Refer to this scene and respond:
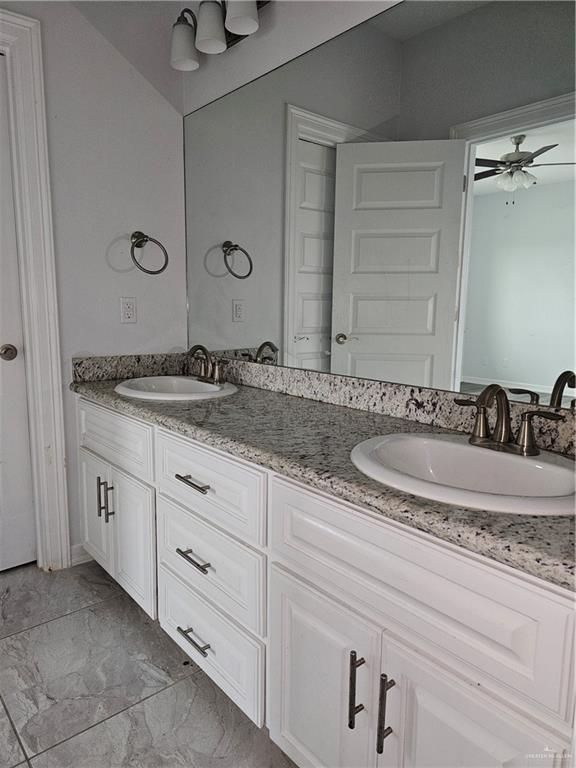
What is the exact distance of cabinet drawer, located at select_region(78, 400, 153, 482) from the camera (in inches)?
63.6

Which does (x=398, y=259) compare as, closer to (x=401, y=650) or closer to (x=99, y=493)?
(x=401, y=650)

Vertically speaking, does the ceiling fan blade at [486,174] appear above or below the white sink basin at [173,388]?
above

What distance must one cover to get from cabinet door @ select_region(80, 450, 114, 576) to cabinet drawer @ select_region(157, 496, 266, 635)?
433mm

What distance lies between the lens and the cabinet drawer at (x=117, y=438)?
5.30ft

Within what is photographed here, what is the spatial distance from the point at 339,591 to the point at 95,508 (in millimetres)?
1320

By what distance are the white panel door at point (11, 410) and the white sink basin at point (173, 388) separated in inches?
16.7

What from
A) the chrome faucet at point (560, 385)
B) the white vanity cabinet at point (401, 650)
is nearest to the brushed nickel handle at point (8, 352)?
the white vanity cabinet at point (401, 650)

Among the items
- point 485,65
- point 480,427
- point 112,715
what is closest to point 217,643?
point 112,715

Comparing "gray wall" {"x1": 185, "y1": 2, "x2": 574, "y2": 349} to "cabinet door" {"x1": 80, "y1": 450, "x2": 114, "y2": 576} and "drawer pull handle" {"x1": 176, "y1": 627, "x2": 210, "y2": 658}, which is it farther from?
"drawer pull handle" {"x1": 176, "y1": 627, "x2": 210, "y2": 658}

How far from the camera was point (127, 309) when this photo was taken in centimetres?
221

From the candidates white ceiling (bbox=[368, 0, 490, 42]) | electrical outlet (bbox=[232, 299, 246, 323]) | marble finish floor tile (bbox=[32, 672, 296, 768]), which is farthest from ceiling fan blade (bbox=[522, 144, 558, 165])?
marble finish floor tile (bbox=[32, 672, 296, 768])

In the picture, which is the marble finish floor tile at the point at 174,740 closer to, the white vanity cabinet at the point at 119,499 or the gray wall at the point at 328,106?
the white vanity cabinet at the point at 119,499

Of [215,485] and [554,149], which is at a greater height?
[554,149]

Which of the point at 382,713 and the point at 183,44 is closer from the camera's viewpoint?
the point at 382,713
